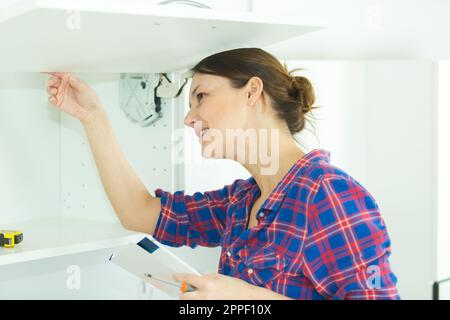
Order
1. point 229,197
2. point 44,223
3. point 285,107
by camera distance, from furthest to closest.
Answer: point 44,223 < point 229,197 < point 285,107

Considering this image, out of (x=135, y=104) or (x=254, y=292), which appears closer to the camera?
(x=254, y=292)

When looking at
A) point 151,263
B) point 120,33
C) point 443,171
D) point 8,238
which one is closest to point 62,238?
point 8,238

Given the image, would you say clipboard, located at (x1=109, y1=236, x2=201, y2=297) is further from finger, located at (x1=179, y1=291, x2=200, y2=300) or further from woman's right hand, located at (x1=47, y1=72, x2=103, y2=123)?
woman's right hand, located at (x1=47, y1=72, x2=103, y2=123)

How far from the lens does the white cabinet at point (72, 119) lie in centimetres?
74

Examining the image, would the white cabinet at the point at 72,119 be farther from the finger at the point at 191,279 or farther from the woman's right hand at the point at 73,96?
the finger at the point at 191,279

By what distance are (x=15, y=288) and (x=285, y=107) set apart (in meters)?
0.73

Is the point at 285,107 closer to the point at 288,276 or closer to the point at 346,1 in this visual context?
the point at 288,276

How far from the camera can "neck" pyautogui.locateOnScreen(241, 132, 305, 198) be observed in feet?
3.45

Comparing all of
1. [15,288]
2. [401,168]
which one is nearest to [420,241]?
[401,168]

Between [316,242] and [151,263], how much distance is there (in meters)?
0.27

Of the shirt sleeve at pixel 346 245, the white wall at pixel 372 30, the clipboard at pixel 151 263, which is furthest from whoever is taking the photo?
the white wall at pixel 372 30

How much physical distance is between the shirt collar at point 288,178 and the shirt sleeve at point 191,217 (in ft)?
0.70

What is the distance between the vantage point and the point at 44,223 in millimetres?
1311

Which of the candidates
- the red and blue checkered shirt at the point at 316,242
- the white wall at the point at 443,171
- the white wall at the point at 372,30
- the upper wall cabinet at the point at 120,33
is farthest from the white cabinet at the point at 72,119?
the white wall at the point at 372,30
